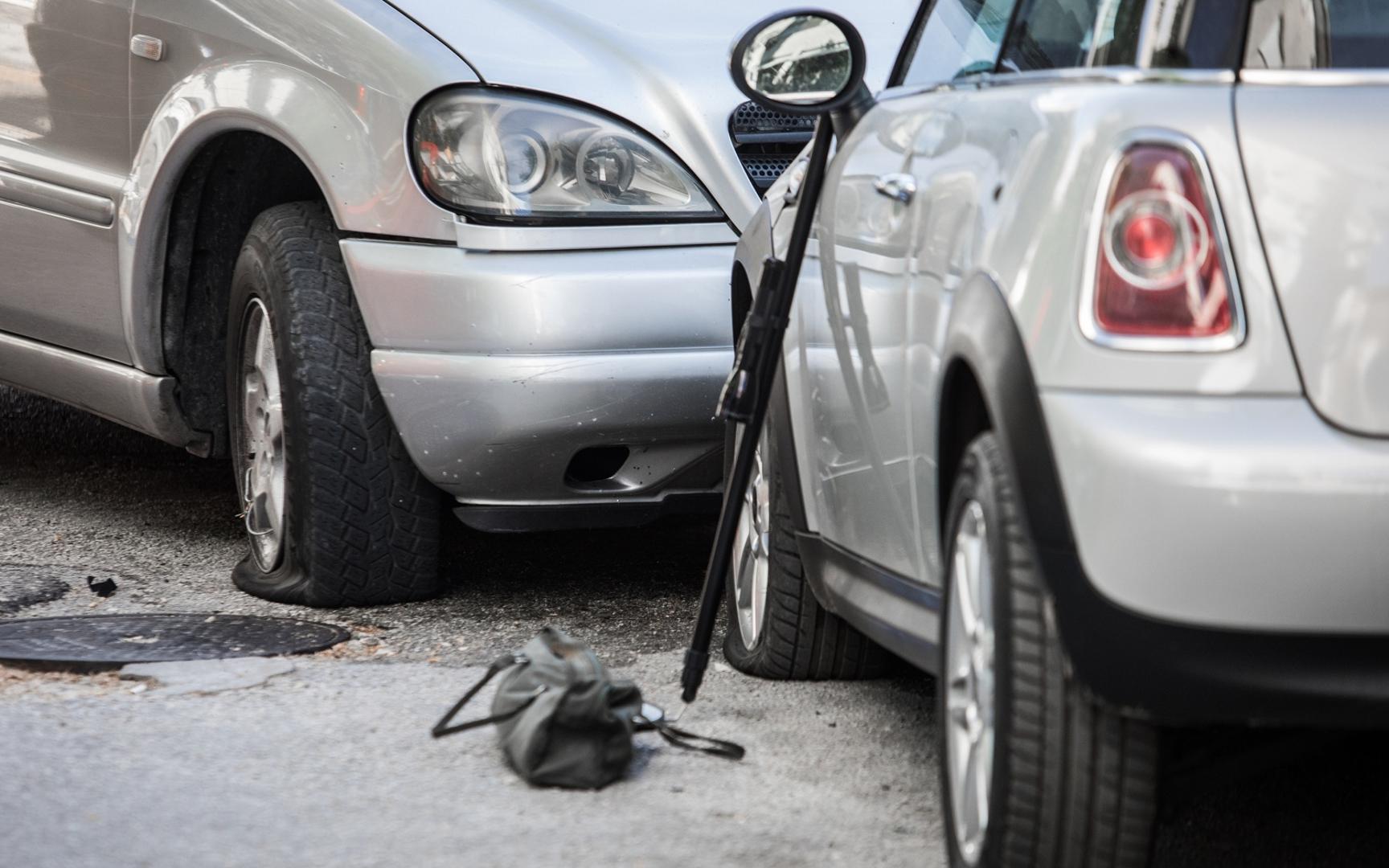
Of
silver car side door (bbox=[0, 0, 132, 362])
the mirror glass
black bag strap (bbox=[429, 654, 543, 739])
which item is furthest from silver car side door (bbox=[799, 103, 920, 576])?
silver car side door (bbox=[0, 0, 132, 362])

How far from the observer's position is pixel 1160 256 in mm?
2365

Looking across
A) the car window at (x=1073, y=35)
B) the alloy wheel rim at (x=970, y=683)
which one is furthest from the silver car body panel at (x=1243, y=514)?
the car window at (x=1073, y=35)

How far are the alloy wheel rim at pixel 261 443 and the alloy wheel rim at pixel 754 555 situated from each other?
47.3 inches

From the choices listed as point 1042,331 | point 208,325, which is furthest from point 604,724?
point 208,325

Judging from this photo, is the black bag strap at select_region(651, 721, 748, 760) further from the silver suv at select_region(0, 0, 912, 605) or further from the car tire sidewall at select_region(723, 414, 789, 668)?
the silver suv at select_region(0, 0, 912, 605)

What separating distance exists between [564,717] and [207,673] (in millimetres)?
1114

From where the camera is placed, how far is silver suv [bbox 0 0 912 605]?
4.44 meters

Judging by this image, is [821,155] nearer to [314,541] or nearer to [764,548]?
[764,548]

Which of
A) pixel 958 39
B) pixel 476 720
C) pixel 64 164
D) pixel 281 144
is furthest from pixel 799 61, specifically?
pixel 64 164

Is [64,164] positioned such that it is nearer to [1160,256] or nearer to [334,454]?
[334,454]

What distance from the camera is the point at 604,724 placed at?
3.47 metres

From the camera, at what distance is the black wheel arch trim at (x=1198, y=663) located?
2.29 m

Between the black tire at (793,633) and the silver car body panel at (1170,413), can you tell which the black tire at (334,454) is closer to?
the black tire at (793,633)

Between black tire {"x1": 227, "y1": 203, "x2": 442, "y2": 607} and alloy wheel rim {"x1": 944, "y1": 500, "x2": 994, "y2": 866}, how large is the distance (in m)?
2.16
